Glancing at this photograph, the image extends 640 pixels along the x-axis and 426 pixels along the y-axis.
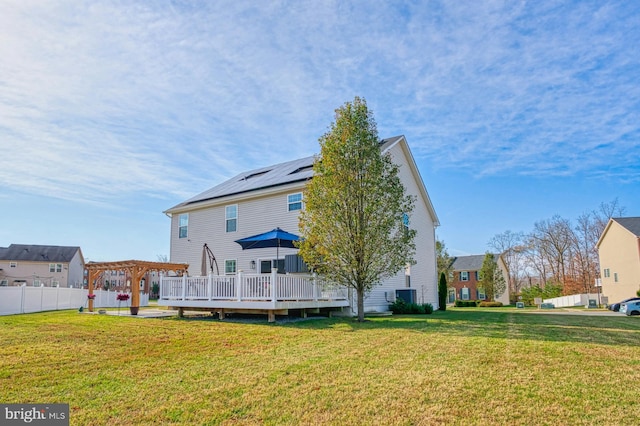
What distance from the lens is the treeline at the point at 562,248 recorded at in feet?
134

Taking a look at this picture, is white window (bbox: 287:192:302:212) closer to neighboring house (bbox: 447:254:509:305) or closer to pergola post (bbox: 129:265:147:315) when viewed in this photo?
pergola post (bbox: 129:265:147:315)

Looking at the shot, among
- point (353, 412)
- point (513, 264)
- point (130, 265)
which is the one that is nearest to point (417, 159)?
point (130, 265)

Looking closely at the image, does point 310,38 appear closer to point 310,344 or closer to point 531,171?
point 310,344

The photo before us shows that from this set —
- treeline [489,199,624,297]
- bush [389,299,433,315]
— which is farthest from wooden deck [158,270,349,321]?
treeline [489,199,624,297]

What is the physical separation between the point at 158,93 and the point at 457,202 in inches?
898

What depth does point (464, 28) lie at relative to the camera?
12.5 metres

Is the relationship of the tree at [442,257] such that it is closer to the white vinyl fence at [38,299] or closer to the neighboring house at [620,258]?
the neighboring house at [620,258]

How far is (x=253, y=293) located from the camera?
13.1 metres

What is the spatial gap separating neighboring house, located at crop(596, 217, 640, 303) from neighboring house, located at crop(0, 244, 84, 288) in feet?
179

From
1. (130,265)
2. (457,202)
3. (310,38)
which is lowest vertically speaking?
(130,265)

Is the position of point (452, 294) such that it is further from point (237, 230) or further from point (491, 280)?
point (237, 230)

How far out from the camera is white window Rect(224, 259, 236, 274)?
1948cm

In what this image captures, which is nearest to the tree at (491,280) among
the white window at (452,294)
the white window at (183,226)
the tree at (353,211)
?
the white window at (452,294)

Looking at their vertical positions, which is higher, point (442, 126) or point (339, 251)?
point (442, 126)
